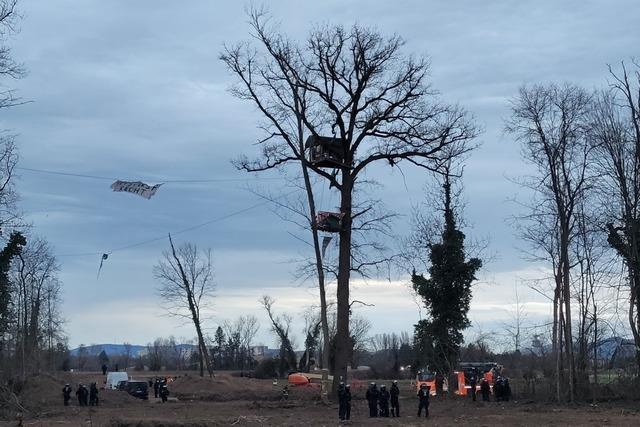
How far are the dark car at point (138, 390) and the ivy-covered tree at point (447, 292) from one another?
20.8 meters

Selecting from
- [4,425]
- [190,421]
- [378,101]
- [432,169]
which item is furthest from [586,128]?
[4,425]

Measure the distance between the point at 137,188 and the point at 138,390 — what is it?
32309 mm

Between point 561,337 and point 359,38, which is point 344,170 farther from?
point 561,337

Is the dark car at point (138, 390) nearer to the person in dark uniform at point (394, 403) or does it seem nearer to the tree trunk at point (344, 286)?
the tree trunk at point (344, 286)

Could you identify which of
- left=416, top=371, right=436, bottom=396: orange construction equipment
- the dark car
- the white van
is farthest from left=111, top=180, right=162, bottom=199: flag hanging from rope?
the white van

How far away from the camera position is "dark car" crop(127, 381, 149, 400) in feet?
181

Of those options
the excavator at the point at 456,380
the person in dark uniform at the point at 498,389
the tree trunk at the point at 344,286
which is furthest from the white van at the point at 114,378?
the person in dark uniform at the point at 498,389

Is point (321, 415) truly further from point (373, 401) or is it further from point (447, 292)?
point (447, 292)

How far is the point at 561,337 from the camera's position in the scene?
39.0 metres

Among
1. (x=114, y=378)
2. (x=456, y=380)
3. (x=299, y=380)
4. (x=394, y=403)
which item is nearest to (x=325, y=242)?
(x=394, y=403)

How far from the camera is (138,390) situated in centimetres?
5634

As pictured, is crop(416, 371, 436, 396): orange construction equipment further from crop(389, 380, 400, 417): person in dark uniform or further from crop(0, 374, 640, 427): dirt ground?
crop(389, 380, 400, 417): person in dark uniform

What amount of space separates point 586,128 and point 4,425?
94.0 feet

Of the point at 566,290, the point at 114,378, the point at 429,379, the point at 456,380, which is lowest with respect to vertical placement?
the point at 114,378
